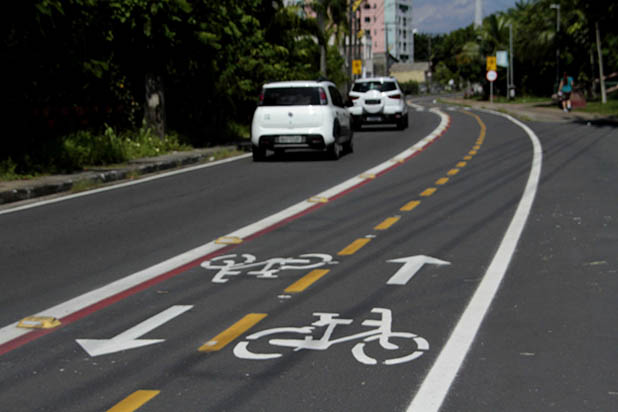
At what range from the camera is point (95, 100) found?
72.0 feet

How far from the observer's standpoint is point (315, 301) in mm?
6594

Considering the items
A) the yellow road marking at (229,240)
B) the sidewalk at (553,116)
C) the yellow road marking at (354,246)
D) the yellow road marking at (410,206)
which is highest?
the yellow road marking at (229,240)

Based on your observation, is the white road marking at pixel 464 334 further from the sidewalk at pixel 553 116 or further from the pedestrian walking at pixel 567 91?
the pedestrian walking at pixel 567 91

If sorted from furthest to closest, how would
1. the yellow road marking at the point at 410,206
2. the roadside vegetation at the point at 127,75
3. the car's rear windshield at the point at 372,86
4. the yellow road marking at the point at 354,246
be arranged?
the car's rear windshield at the point at 372,86 → the roadside vegetation at the point at 127,75 → the yellow road marking at the point at 410,206 → the yellow road marking at the point at 354,246

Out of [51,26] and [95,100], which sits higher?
[51,26]

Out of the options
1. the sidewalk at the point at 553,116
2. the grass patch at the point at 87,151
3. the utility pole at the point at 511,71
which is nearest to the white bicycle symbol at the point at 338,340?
the grass patch at the point at 87,151

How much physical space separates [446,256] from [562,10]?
225 ft

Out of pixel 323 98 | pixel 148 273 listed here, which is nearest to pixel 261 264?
pixel 148 273

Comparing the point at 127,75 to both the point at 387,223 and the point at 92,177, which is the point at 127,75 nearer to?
the point at 92,177

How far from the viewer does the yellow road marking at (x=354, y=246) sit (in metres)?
8.58

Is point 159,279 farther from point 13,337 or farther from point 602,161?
point 602,161

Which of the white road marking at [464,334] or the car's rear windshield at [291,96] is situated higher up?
the car's rear windshield at [291,96]

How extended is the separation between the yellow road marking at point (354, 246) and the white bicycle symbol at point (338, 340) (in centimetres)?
245

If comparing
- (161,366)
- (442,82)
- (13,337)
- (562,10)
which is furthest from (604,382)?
(442,82)
